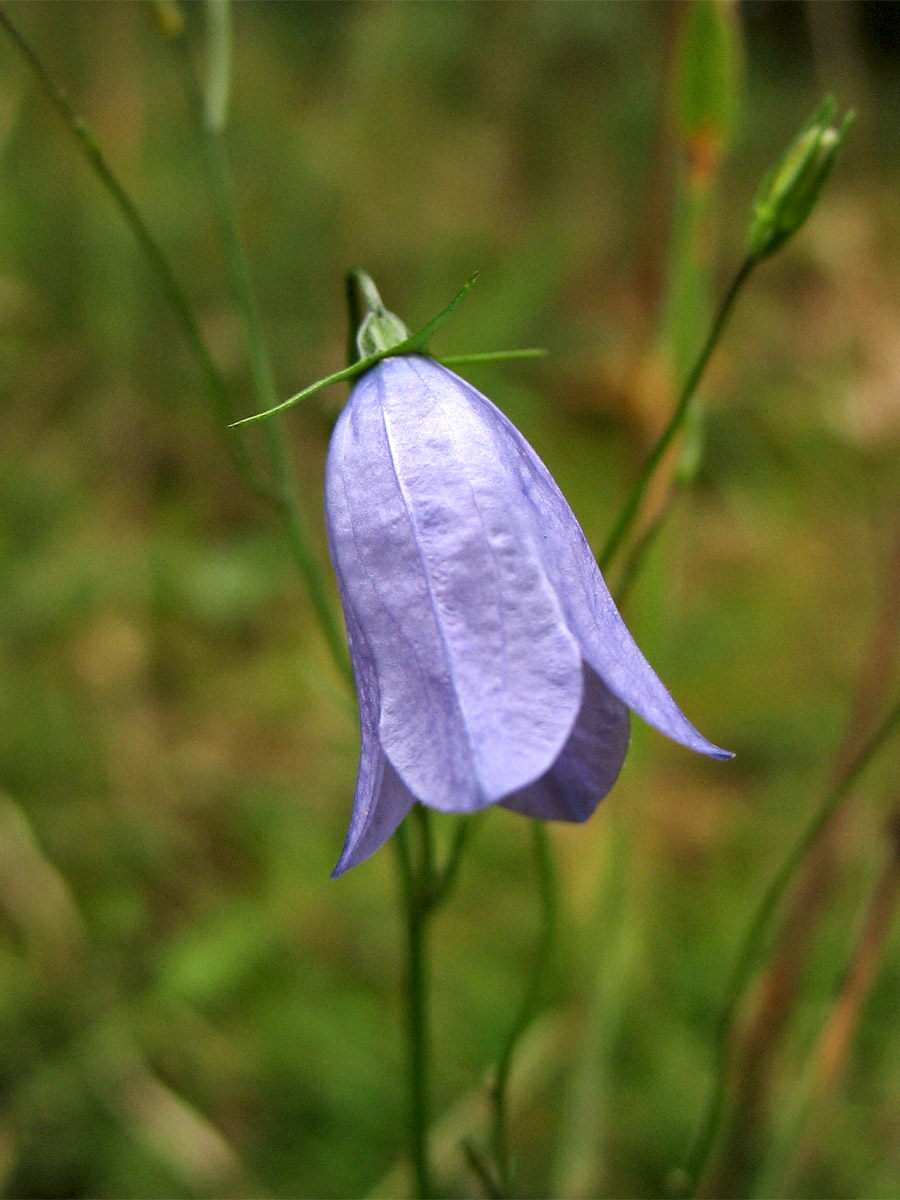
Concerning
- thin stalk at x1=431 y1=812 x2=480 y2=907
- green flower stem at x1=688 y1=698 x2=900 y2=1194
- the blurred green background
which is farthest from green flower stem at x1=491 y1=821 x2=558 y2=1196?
the blurred green background

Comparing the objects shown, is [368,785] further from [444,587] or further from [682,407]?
[682,407]

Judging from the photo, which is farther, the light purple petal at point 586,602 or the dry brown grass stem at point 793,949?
the dry brown grass stem at point 793,949

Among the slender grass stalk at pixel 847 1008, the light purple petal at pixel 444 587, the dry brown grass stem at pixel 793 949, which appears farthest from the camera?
the dry brown grass stem at pixel 793 949

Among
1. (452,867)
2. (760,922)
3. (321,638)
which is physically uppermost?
(452,867)

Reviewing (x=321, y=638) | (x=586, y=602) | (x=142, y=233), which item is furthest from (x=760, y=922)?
(x=321, y=638)

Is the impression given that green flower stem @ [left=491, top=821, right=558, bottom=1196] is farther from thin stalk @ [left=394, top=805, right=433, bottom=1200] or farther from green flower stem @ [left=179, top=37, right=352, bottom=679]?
green flower stem @ [left=179, top=37, right=352, bottom=679]

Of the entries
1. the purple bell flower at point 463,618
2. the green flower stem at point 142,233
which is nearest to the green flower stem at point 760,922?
the purple bell flower at point 463,618

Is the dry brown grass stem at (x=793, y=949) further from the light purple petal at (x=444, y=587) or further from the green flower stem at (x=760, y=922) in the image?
the light purple petal at (x=444, y=587)
